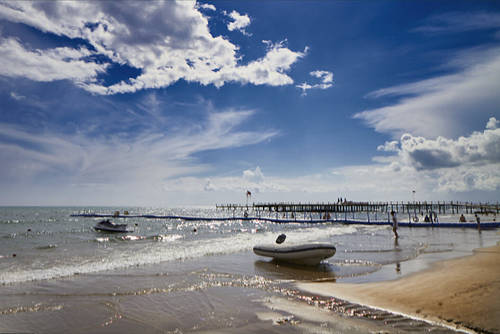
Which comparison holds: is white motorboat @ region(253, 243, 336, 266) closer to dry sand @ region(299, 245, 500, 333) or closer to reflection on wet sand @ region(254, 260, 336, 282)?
reflection on wet sand @ region(254, 260, 336, 282)

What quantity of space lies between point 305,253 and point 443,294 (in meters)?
6.27

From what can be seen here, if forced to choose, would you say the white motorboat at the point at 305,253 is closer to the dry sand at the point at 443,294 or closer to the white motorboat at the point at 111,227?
the dry sand at the point at 443,294

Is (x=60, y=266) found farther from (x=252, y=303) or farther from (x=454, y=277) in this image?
(x=454, y=277)

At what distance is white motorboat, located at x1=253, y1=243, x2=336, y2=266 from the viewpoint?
509 inches

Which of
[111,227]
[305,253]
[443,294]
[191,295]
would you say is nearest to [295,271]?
[305,253]

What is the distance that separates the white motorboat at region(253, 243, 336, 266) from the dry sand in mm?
3044

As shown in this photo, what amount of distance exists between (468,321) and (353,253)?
10908mm

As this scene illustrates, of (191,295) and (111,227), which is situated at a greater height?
(191,295)

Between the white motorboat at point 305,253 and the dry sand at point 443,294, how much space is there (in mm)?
3044

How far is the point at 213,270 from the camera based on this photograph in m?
12.5

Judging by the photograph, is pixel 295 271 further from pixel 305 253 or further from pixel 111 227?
pixel 111 227

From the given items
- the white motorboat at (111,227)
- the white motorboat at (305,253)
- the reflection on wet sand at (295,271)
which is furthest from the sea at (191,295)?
the white motorboat at (111,227)

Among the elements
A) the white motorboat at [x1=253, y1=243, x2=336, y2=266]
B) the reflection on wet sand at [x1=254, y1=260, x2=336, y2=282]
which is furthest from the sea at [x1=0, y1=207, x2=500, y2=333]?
the white motorboat at [x1=253, y1=243, x2=336, y2=266]

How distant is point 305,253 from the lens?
13.1 metres
